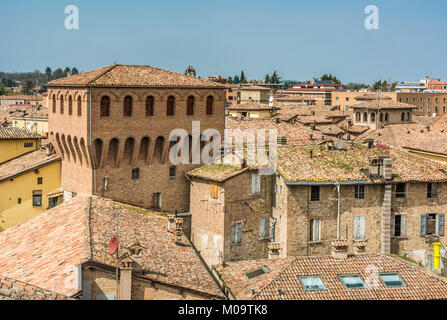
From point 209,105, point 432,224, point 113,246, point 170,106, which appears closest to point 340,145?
point 432,224

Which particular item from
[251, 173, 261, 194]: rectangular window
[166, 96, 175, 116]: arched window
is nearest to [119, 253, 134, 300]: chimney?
[251, 173, 261, 194]: rectangular window

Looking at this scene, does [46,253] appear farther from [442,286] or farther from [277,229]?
[442,286]

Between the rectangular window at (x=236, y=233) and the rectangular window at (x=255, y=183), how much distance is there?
6.93 ft

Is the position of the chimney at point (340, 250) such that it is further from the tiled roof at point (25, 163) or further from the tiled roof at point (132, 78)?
the tiled roof at point (25, 163)

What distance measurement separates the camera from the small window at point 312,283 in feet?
85.1

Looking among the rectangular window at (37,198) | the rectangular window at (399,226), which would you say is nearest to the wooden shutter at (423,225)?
the rectangular window at (399,226)

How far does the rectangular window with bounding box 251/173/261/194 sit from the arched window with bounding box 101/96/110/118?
29.4 feet

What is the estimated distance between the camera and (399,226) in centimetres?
3816

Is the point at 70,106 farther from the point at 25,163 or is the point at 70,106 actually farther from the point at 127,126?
the point at 25,163

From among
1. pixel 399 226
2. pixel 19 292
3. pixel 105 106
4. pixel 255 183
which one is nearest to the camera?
pixel 19 292

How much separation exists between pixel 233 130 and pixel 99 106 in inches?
581

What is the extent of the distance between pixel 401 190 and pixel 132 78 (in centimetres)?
1723

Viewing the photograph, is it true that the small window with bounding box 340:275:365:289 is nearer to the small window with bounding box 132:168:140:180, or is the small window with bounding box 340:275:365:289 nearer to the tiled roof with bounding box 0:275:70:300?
the tiled roof with bounding box 0:275:70:300

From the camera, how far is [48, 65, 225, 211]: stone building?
35.2 metres
